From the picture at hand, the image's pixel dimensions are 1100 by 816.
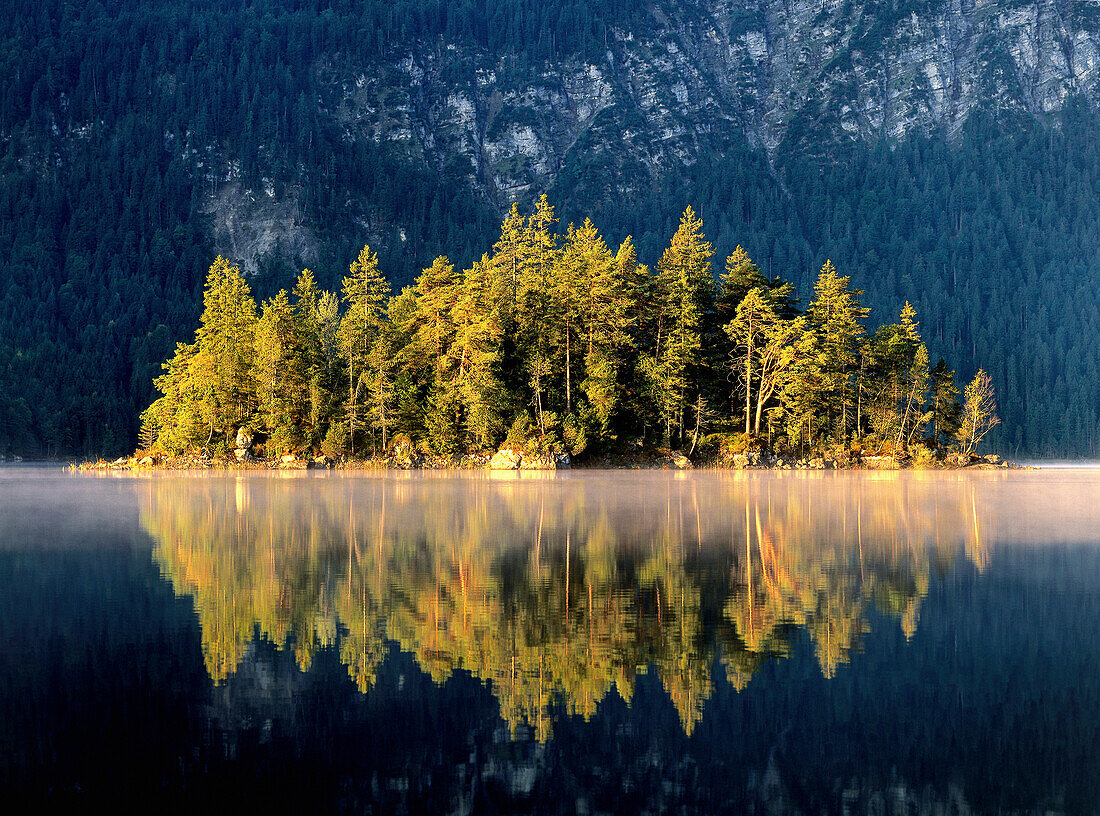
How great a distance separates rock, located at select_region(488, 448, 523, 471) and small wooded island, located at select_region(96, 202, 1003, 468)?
226 mm

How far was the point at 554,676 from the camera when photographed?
13984 millimetres

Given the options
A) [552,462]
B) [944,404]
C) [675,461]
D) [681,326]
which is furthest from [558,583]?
[944,404]

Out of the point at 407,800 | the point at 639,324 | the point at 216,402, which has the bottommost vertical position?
the point at 407,800

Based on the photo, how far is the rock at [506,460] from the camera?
84812 mm

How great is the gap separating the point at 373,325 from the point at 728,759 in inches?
3450

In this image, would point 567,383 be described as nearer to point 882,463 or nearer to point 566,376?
point 566,376

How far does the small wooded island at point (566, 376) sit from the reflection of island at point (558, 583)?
1747 inches

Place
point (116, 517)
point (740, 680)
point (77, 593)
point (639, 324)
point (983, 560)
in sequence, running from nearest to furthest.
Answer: point (740, 680)
point (77, 593)
point (983, 560)
point (116, 517)
point (639, 324)

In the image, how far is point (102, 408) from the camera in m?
171

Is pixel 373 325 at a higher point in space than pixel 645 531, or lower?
higher

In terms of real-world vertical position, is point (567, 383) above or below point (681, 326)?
below

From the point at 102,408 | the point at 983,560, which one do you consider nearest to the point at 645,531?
the point at 983,560

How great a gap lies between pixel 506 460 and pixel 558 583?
64.0 m

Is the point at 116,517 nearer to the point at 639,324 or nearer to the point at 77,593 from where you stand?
the point at 77,593
